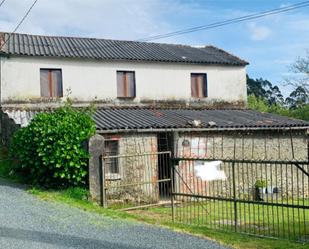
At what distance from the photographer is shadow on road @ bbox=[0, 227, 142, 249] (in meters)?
8.38

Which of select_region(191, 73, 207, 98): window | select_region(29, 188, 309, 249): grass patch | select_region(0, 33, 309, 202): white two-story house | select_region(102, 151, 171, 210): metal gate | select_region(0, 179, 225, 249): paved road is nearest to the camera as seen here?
select_region(0, 179, 225, 249): paved road

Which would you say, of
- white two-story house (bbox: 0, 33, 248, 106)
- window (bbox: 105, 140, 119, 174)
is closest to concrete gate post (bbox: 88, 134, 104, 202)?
window (bbox: 105, 140, 119, 174)

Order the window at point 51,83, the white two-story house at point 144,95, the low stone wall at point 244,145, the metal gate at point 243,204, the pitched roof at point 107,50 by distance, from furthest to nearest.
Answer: the pitched roof at point 107,50 → the window at point 51,83 → the low stone wall at point 244,145 → the white two-story house at point 144,95 → the metal gate at point 243,204

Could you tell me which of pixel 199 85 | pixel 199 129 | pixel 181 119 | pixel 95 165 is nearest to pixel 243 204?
pixel 199 129

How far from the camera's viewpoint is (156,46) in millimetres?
28500

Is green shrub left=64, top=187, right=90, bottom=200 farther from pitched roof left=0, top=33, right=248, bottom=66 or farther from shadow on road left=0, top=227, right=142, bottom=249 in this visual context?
pitched roof left=0, top=33, right=248, bottom=66

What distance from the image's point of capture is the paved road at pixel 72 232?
8523 millimetres

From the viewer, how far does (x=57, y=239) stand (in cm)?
881

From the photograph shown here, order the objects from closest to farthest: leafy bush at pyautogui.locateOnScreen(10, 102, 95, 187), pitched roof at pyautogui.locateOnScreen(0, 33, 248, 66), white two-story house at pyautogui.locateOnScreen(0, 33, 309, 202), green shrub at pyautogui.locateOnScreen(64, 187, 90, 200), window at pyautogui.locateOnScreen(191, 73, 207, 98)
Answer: green shrub at pyautogui.locateOnScreen(64, 187, 90, 200)
leafy bush at pyautogui.locateOnScreen(10, 102, 95, 187)
white two-story house at pyautogui.locateOnScreen(0, 33, 309, 202)
pitched roof at pyautogui.locateOnScreen(0, 33, 248, 66)
window at pyautogui.locateOnScreen(191, 73, 207, 98)

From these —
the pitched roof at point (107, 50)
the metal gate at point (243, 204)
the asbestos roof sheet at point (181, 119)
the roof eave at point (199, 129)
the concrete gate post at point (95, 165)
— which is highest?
the pitched roof at point (107, 50)

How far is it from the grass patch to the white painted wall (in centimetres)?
904

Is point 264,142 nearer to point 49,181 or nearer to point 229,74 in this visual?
point 229,74

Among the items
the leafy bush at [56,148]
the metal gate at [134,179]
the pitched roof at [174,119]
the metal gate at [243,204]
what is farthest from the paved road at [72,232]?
the pitched roof at [174,119]

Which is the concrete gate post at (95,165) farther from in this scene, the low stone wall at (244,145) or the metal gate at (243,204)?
the low stone wall at (244,145)
